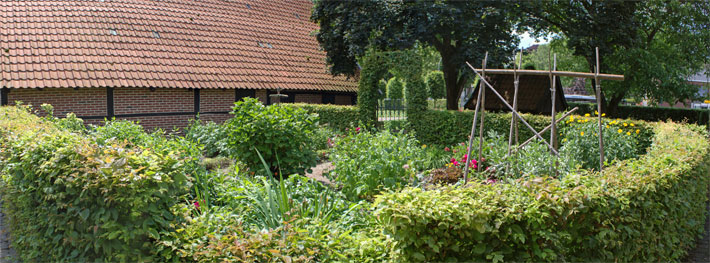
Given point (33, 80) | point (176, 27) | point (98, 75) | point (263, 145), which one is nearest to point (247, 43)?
point (176, 27)

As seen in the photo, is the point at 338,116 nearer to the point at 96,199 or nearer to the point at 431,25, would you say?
the point at 431,25

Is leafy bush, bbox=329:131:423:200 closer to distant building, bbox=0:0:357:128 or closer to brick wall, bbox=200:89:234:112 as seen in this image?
distant building, bbox=0:0:357:128

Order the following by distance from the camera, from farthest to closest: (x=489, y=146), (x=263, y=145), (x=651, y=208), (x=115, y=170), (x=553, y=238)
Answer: (x=489, y=146), (x=263, y=145), (x=651, y=208), (x=115, y=170), (x=553, y=238)

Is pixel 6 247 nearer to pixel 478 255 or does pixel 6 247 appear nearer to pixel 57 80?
pixel 478 255

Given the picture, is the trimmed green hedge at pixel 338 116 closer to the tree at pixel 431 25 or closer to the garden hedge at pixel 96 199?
the tree at pixel 431 25

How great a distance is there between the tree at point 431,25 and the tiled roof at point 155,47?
3234 millimetres

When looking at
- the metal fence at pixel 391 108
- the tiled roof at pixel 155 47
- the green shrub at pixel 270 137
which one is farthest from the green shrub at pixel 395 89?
the green shrub at pixel 270 137

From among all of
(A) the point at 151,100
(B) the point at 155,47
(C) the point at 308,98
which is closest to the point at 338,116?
(C) the point at 308,98

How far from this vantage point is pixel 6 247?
5336 mm

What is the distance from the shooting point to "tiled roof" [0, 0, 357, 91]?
41.7 feet

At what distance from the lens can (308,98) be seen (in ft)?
57.1

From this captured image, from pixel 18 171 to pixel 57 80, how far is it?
30.5 feet

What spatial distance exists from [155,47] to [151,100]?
1843 mm

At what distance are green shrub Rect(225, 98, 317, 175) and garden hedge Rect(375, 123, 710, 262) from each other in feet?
11.3
